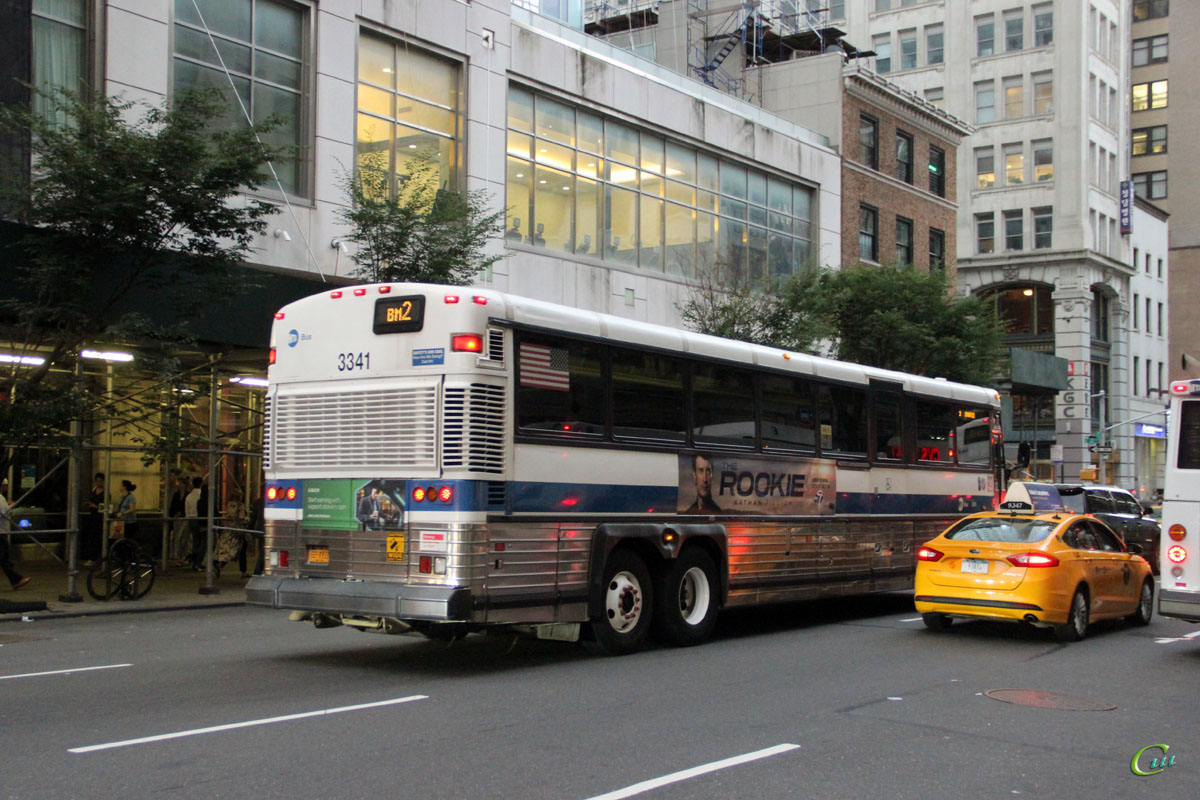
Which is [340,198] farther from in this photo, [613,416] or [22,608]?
[613,416]

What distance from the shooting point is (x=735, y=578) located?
13352 mm

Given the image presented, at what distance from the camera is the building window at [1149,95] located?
79.5 m

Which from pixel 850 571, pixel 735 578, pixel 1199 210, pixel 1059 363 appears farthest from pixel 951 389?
pixel 1199 210

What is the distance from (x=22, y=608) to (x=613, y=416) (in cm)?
929

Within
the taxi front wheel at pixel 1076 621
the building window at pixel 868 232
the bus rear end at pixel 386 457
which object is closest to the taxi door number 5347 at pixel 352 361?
the bus rear end at pixel 386 457

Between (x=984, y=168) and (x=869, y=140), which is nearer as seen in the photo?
(x=869, y=140)

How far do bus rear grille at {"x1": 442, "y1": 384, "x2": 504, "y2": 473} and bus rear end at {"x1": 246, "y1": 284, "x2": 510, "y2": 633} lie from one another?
0.04ft

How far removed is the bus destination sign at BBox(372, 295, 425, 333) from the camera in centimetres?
1061

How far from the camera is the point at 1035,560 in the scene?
12875mm

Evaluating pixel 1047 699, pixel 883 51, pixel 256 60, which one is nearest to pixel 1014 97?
pixel 883 51

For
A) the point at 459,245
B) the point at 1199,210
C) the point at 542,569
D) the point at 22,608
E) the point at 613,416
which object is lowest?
the point at 22,608

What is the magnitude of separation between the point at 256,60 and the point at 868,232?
72.8ft

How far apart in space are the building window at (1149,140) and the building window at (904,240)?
49022mm

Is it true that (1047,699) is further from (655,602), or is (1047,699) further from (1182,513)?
(655,602)
